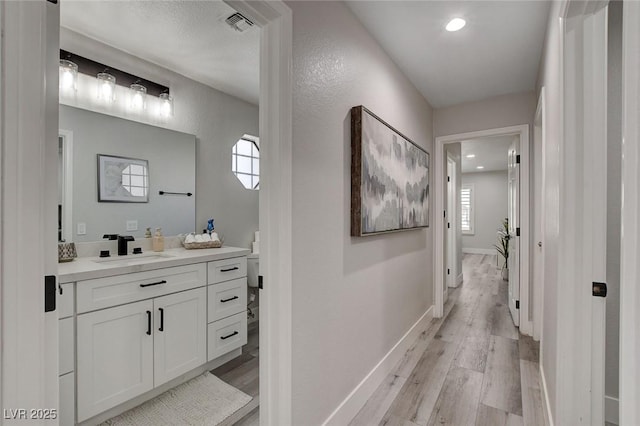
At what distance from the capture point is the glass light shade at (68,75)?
2008 millimetres

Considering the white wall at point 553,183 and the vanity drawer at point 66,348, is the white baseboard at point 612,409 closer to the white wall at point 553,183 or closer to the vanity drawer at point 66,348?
the white wall at point 553,183

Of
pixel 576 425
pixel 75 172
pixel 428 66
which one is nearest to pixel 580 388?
pixel 576 425

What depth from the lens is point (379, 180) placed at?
2053mm

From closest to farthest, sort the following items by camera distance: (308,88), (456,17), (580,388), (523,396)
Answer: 1. (580,388)
2. (308,88)
3. (456,17)
4. (523,396)

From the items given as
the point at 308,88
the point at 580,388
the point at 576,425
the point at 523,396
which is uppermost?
the point at 308,88

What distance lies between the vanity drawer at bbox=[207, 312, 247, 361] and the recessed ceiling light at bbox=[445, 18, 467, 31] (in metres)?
2.68

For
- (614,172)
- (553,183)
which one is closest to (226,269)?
(553,183)

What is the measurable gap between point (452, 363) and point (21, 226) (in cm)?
278

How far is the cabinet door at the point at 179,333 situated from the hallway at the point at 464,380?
122 centimetres

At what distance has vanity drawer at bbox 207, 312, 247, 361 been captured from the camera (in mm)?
2324

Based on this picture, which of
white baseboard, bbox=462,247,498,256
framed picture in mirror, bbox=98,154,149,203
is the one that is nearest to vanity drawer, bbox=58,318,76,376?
framed picture in mirror, bbox=98,154,149,203

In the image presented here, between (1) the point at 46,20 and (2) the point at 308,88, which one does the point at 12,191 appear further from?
(2) the point at 308,88

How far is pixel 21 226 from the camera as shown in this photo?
2.20 ft

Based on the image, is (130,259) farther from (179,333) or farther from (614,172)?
(614,172)
